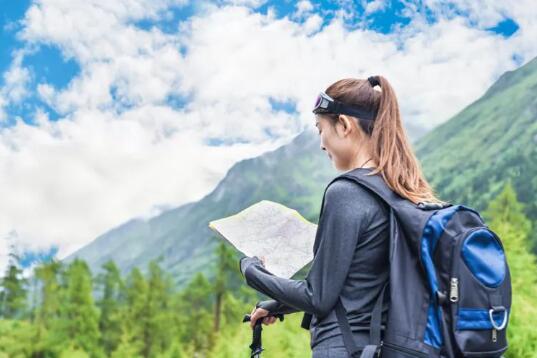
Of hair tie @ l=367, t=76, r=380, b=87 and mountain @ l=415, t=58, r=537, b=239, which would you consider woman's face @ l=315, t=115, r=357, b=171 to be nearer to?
hair tie @ l=367, t=76, r=380, b=87

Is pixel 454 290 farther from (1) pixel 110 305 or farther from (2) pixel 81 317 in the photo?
(1) pixel 110 305

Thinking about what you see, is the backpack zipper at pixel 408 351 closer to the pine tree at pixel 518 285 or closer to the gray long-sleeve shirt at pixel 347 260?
the gray long-sleeve shirt at pixel 347 260

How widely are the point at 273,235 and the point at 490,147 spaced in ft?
99.6

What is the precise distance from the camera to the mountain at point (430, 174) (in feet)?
83.8

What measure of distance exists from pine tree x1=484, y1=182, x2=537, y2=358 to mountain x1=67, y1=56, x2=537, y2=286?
15.2 ft

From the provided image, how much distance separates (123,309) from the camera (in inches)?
624

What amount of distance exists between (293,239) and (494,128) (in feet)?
110

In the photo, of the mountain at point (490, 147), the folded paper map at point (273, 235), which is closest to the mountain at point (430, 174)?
the mountain at point (490, 147)

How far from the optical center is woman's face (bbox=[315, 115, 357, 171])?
1.50 metres

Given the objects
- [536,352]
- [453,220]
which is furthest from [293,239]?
[536,352]

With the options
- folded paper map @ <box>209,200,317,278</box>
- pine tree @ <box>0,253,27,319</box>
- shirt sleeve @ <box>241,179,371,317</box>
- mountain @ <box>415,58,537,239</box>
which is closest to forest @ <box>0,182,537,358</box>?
pine tree @ <box>0,253,27,319</box>

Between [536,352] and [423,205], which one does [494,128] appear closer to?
[536,352]

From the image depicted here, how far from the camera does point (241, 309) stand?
610 inches

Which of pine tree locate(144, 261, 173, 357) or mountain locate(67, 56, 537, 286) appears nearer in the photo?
pine tree locate(144, 261, 173, 357)
